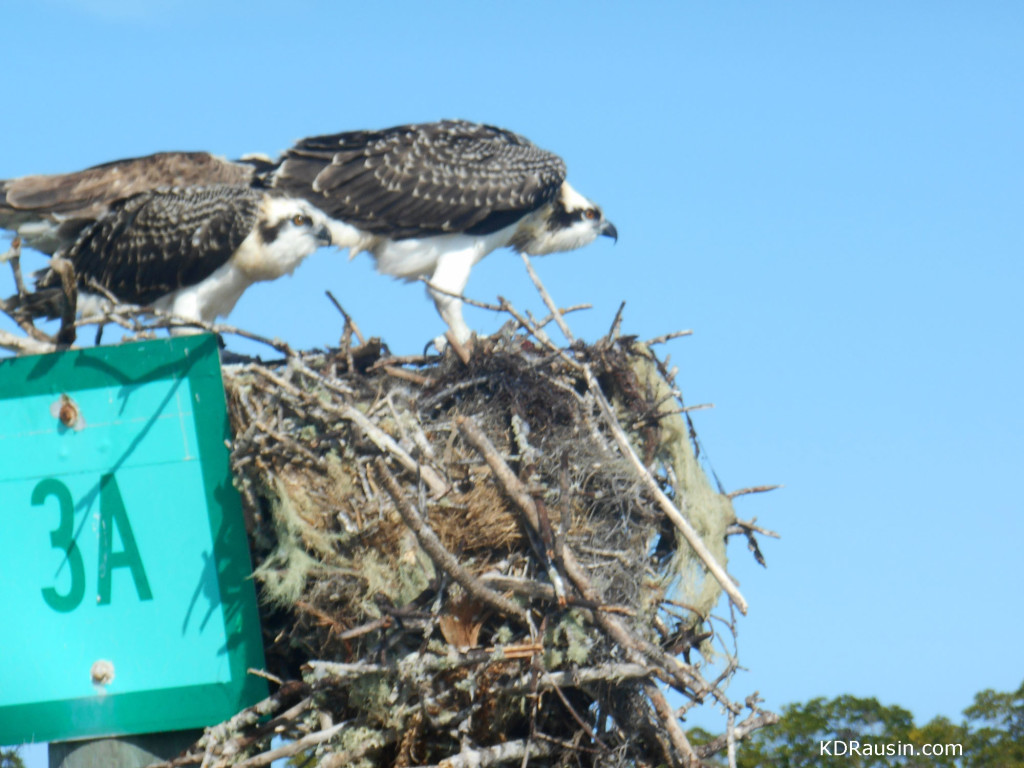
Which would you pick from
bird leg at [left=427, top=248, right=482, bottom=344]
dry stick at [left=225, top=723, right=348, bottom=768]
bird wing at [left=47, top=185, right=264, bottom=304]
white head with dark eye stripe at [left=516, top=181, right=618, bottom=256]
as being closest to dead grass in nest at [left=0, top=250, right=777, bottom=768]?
dry stick at [left=225, top=723, right=348, bottom=768]

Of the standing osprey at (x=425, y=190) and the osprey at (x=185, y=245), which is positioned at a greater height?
the standing osprey at (x=425, y=190)

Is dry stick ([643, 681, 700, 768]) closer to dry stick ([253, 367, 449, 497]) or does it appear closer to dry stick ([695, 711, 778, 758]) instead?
→ dry stick ([695, 711, 778, 758])

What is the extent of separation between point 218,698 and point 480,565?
0.97m

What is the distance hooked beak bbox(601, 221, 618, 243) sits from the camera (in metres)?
8.12

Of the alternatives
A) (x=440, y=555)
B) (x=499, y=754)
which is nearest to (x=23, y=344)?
(x=440, y=555)

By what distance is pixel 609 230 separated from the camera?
8164 millimetres

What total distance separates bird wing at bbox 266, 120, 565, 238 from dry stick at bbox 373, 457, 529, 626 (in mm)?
3348

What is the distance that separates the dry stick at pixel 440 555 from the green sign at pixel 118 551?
0.69 metres

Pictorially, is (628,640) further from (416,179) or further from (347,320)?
(416,179)

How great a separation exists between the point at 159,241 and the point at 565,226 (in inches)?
99.5

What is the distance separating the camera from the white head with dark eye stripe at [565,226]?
26.0ft

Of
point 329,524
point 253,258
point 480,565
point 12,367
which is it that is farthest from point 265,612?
point 253,258

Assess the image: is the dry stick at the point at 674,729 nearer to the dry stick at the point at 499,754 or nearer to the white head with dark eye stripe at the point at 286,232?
the dry stick at the point at 499,754

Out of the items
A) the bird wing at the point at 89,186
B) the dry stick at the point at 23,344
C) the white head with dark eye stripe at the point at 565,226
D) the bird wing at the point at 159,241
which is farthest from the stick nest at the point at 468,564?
the white head with dark eye stripe at the point at 565,226
